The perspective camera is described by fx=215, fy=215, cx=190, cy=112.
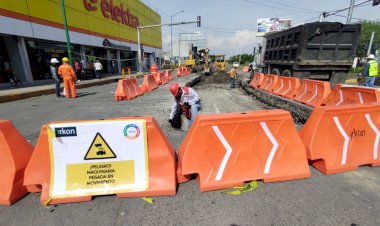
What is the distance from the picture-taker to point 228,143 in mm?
2785

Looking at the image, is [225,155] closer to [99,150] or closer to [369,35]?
[99,150]

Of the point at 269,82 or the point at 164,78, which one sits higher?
the point at 269,82

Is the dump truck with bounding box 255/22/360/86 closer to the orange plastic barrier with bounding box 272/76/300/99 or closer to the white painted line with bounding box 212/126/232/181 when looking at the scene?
the orange plastic barrier with bounding box 272/76/300/99

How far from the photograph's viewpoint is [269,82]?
10.7 meters

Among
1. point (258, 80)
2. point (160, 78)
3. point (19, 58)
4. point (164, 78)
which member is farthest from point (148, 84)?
point (19, 58)

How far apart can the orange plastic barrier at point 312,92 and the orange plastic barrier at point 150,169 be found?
602 cm

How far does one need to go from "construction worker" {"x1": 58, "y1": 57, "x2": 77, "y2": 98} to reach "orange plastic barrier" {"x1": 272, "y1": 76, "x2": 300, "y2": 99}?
9329 mm

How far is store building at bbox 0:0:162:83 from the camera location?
1423cm

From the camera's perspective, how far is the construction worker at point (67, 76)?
31.5 feet

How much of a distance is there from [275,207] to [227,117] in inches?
45.6

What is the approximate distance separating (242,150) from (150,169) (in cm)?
122

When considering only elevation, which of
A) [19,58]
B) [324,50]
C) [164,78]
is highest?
[324,50]

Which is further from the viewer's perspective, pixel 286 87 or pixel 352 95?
pixel 286 87

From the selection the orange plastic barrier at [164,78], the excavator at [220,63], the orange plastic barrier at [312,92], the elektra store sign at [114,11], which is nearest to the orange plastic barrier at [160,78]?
the orange plastic barrier at [164,78]
